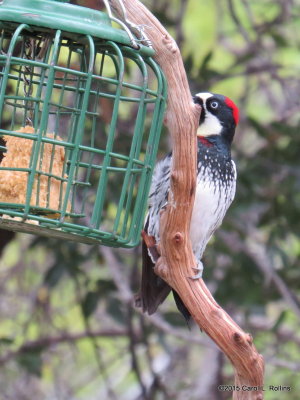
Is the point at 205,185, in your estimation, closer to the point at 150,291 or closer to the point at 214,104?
the point at 214,104

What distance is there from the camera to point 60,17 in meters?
2.67

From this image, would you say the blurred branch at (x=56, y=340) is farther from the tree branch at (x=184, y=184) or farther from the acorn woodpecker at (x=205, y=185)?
the tree branch at (x=184, y=184)

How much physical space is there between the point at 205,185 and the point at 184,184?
1.19 metres

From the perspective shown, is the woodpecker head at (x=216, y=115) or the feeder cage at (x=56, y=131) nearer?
the feeder cage at (x=56, y=131)

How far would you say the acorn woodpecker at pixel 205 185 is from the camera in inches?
160

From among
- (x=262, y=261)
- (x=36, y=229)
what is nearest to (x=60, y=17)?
(x=36, y=229)

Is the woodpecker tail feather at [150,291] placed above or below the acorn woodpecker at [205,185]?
below

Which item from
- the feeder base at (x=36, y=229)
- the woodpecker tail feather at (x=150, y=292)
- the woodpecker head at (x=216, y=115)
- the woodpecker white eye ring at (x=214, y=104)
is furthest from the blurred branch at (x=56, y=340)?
the feeder base at (x=36, y=229)

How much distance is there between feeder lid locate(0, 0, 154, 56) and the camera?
265cm

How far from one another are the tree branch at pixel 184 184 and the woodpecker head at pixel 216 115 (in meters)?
1.28

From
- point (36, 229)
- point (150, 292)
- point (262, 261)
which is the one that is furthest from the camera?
point (262, 261)

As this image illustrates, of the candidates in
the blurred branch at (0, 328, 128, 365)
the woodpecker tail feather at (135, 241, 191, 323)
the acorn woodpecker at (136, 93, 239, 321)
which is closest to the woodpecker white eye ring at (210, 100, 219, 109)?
the acorn woodpecker at (136, 93, 239, 321)

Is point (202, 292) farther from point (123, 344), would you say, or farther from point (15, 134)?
point (123, 344)

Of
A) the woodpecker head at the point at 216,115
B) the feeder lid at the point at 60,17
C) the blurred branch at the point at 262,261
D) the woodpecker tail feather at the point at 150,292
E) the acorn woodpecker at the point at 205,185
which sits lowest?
the blurred branch at the point at 262,261
